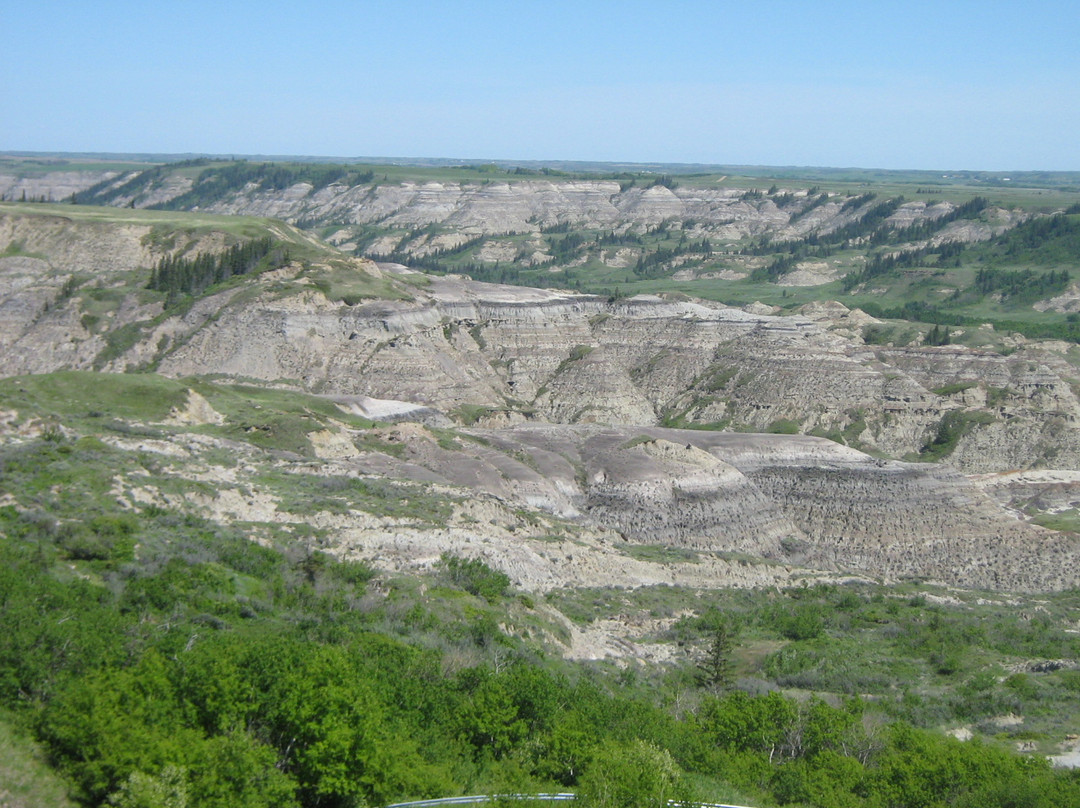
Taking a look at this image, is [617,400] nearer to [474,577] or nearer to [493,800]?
[474,577]

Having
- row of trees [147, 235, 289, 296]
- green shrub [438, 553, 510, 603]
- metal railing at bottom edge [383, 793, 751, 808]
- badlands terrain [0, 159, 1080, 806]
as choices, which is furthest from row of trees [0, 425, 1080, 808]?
row of trees [147, 235, 289, 296]

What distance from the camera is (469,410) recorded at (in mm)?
77812

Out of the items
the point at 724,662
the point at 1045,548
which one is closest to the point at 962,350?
the point at 1045,548

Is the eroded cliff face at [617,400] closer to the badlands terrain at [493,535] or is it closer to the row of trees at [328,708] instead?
the badlands terrain at [493,535]

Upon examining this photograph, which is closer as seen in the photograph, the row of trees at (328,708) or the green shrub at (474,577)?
the row of trees at (328,708)

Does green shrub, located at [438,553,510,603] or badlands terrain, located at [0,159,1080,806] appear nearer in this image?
badlands terrain, located at [0,159,1080,806]

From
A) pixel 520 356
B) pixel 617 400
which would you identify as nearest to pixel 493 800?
pixel 617 400

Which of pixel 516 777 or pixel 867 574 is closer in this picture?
pixel 516 777

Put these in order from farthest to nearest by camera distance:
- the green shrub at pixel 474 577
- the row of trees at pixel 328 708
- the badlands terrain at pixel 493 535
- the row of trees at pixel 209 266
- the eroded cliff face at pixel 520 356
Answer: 1. the row of trees at pixel 209 266
2. the eroded cliff face at pixel 520 356
3. the green shrub at pixel 474 577
4. the badlands terrain at pixel 493 535
5. the row of trees at pixel 328 708

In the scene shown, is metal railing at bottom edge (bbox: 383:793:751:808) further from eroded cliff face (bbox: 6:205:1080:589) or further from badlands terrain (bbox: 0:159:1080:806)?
eroded cliff face (bbox: 6:205:1080:589)

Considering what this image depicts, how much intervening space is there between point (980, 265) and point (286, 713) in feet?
552

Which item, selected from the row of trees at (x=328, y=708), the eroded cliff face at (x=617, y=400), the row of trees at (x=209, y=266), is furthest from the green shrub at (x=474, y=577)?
the row of trees at (x=209, y=266)

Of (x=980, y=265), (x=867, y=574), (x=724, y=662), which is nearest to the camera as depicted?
(x=724, y=662)

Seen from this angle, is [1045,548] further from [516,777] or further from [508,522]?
[516,777]
